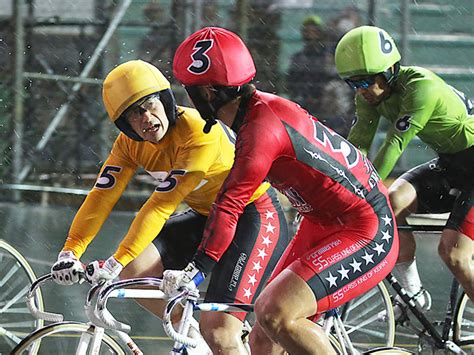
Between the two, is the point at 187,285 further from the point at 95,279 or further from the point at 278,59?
the point at 278,59

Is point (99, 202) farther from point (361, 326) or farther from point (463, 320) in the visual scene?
point (463, 320)

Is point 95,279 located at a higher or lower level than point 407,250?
higher

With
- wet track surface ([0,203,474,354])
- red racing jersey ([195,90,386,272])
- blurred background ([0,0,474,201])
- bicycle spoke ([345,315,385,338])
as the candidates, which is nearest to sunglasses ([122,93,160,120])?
red racing jersey ([195,90,386,272])

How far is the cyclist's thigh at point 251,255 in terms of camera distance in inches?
215

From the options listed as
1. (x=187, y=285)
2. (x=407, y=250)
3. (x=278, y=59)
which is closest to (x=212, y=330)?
(x=187, y=285)

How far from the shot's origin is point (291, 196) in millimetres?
4996

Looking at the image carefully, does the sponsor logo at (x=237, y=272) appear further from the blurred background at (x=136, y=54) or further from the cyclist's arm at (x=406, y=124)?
the blurred background at (x=136, y=54)

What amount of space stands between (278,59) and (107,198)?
7515 mm

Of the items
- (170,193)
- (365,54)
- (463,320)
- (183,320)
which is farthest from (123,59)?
(183,320)

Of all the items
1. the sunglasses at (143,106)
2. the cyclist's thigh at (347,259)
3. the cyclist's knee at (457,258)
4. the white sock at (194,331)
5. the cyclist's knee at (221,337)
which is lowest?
the cyclist's knee at (457,258)

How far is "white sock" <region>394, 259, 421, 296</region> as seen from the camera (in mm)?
6793

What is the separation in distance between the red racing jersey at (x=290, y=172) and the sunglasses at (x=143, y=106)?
64 centimetres

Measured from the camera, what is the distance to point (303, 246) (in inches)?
204

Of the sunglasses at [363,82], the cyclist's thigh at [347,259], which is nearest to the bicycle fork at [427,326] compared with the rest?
the sunglasses at [363,82]
